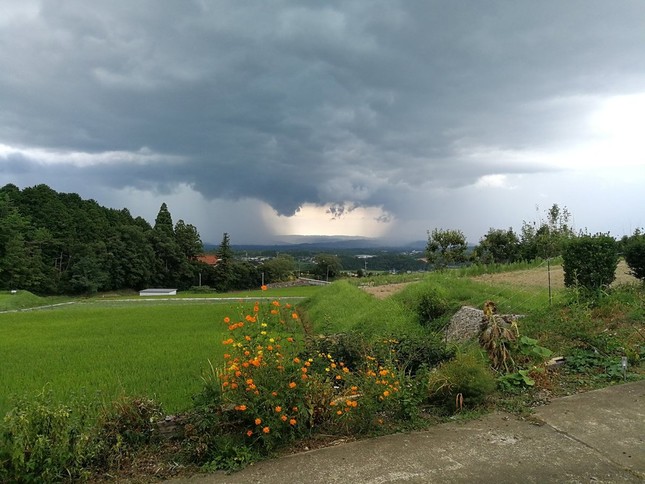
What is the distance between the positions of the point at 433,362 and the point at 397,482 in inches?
109

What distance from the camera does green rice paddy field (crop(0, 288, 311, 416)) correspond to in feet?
21.4

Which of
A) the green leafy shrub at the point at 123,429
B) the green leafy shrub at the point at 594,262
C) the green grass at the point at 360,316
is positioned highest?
the green leafy shrub at the point at 594,262

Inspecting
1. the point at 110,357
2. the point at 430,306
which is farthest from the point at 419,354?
the point at 110,357

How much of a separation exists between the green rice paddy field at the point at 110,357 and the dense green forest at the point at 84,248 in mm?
37252

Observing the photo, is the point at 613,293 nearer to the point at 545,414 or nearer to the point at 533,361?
the point at 533,361

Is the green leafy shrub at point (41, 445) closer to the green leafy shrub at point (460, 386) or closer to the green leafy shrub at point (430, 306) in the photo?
the green leafy shrub at point (460, 386)

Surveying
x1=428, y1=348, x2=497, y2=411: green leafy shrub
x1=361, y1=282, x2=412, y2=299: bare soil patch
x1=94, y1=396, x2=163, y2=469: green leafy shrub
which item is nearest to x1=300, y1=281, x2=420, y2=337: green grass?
x1=361, y1=282, x2=412, y2=299: bare soil patch

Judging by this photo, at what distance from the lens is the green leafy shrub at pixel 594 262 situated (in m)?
9.25

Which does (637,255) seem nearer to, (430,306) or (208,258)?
(430,306)

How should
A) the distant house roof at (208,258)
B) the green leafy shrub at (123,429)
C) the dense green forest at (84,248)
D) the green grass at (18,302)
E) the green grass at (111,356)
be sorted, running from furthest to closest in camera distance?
the distant house roof at (208,258) < the dense green forest at (84,248) < the green grass at (18,302) < the green grass at (111,356) < the green leafy shrub at (123,429)

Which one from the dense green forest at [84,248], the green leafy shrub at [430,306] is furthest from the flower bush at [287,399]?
the dense green forest at [84,248]

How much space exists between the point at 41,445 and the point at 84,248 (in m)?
58.7

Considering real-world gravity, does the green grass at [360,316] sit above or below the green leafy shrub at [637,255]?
below

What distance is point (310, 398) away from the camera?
373 centimetres
